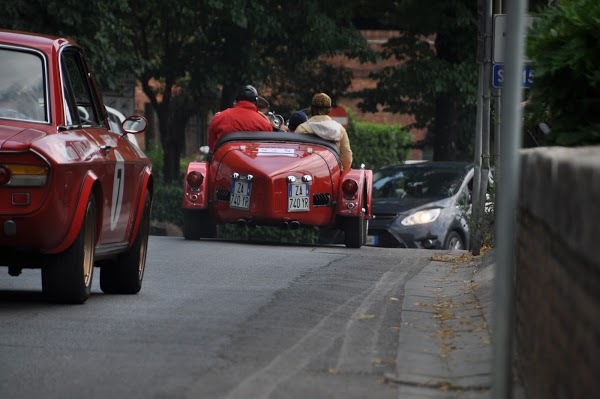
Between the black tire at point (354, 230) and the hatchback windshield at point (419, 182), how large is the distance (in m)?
3.04

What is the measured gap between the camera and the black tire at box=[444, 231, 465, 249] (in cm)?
2159

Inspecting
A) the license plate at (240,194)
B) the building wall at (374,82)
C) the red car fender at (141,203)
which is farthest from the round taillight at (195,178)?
the building wall at (374,82)

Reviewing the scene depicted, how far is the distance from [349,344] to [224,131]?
11731mm

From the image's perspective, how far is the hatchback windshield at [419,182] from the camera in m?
22.6

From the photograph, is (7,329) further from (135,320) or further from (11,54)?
(11,54)

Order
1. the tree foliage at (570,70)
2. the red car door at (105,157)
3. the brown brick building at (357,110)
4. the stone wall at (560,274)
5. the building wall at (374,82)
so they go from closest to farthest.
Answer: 1. the stone wall at (560,274)
2. the tree foliage at (570,70)
3. the red car door at (105,157)
4. the brown brick building at (357,110)
5. the building wall at (374,82)

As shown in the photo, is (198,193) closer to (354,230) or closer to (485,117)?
(354,230)

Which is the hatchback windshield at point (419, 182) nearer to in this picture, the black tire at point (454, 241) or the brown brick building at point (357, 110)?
the black tire at point (454, 241)

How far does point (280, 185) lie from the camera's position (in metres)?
18.7

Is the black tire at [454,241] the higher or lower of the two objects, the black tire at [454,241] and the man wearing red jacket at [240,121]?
the lower

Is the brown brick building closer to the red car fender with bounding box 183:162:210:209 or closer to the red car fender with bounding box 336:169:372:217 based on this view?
the red car fender with bounding box 183:162:210:209

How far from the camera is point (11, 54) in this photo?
1066 centimetres

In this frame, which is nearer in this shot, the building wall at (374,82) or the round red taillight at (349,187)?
the round red taillight at (349,187)

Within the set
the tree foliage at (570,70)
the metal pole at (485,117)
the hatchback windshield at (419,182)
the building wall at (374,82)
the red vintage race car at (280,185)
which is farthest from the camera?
the building wall at (374,82)
